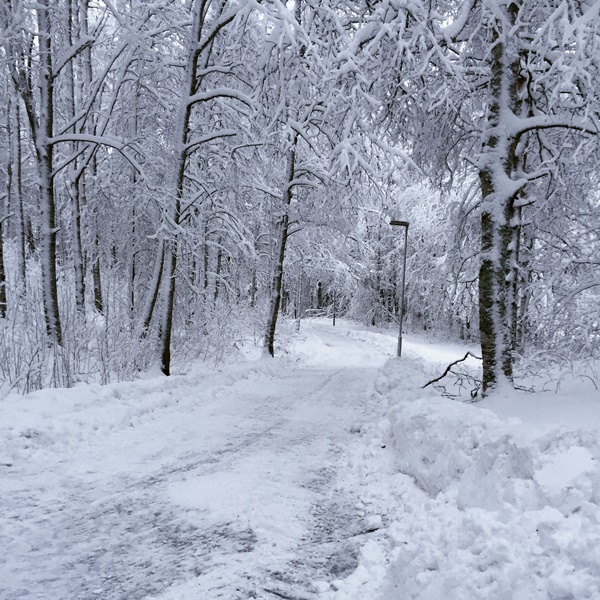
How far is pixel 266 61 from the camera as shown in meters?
5.77

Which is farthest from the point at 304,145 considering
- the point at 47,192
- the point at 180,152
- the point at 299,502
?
the point at 299,502

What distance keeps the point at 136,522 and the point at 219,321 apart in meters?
10.5

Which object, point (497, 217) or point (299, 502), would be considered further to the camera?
point (497, 217)

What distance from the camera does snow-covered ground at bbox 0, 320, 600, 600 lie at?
8.75 ft

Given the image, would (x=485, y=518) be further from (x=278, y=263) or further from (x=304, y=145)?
(x=304, y=145)

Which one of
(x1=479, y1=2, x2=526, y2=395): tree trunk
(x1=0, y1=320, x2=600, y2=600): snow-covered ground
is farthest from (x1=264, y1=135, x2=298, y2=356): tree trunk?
(x1=479, y1=2, x2=526, y2=395): tree trunk

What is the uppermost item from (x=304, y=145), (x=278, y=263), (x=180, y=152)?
(x=304, y=145)

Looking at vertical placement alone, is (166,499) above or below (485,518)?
below

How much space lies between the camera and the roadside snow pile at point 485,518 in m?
2.36

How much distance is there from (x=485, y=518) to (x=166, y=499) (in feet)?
8.56

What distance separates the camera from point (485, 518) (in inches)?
116

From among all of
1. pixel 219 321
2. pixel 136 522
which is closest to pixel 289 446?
pixel 136 522

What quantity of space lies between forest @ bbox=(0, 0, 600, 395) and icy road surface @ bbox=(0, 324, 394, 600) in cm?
207

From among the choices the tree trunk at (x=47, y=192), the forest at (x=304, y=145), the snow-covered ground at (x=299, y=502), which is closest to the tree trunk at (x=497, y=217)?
the forest at (x=304, y=145)
